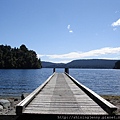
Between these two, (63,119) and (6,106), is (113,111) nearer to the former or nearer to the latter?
(63,119)

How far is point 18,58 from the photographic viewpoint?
461ft

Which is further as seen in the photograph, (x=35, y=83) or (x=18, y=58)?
(x=18, y=58)

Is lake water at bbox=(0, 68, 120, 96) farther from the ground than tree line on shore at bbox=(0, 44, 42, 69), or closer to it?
closer to it

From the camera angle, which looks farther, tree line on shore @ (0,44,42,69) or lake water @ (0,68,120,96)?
tree line on shore @ (0,44,42,69)

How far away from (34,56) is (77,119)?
465 feet

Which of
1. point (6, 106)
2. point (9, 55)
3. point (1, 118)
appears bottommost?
point (6, 106)

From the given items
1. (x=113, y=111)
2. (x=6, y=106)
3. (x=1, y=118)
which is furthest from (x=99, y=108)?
(x=6, y=106)

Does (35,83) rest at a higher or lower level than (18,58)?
lower

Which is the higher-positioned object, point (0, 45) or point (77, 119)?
point (0, 45)

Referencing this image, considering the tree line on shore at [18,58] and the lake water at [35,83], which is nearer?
the lake water at [35,83]

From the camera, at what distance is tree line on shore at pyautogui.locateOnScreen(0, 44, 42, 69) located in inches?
5290

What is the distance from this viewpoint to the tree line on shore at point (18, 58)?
134375 mm

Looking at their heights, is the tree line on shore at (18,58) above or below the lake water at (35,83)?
above

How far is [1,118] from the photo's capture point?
6.16m
